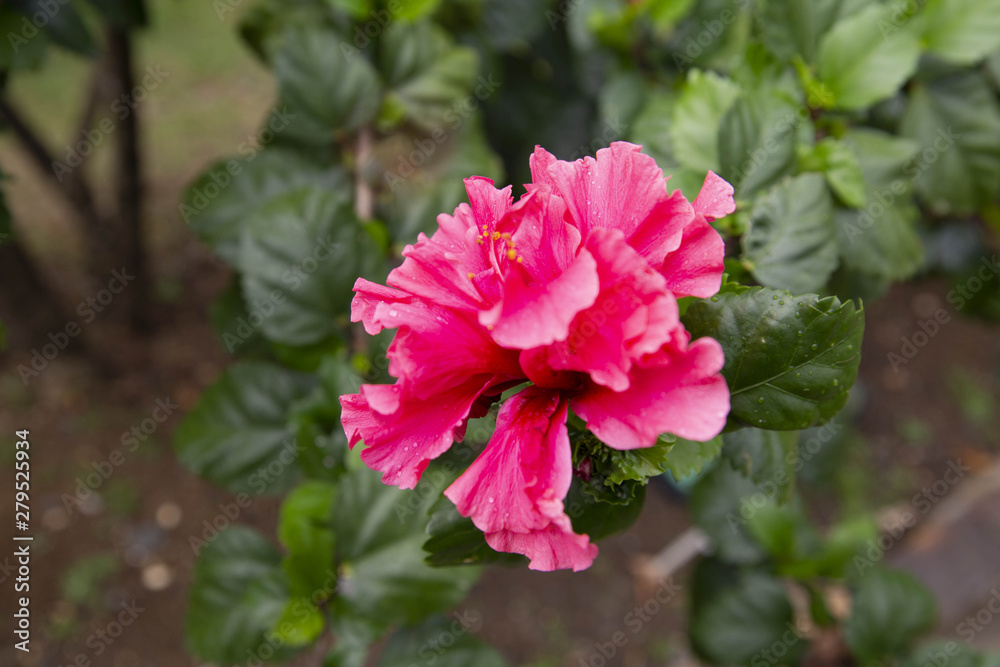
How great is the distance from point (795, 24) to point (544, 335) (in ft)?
3.19

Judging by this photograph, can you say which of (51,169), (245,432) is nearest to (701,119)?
(245,432)

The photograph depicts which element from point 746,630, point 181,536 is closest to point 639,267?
point 746,630

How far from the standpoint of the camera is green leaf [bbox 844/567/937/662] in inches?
77.6

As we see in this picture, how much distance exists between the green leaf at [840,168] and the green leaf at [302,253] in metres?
0.83

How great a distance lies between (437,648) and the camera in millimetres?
1473

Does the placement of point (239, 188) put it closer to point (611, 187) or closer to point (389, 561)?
point (389, 561)

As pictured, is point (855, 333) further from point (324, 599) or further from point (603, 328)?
point (324, 599)

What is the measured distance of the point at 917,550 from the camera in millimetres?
2953

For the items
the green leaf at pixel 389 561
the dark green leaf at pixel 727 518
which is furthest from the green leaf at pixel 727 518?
the green leaf at pixel 389 561

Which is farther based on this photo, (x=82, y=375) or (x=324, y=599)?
(x=82, y=375)

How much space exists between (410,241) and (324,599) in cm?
75

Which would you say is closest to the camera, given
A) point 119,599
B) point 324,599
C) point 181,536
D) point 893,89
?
point 893,89

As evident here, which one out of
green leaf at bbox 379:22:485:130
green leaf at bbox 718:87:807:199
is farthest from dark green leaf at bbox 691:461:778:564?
green leaf at bbox 379:22:485:130

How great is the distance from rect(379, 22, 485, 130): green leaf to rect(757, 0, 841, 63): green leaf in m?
0.74
